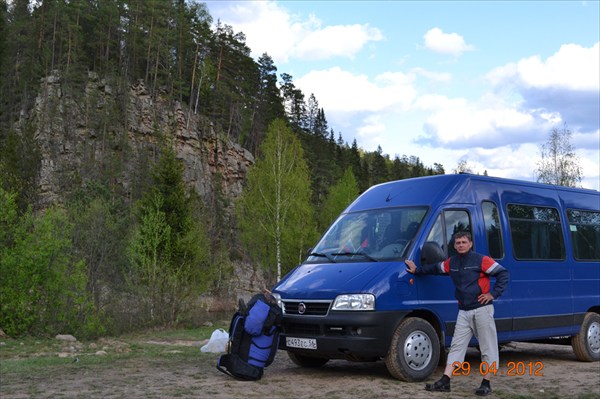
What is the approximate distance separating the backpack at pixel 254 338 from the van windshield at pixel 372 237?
45.0 inches

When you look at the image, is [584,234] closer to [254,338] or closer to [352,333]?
[352,333]

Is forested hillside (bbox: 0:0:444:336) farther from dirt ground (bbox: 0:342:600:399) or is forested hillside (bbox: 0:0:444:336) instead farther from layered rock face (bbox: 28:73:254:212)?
dirt ground (bbox: 0:342:600:399)

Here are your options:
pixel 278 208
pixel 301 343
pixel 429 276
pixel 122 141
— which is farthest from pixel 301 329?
pixel 122 141

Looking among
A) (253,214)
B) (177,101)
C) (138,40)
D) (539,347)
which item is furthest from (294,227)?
(138,40)

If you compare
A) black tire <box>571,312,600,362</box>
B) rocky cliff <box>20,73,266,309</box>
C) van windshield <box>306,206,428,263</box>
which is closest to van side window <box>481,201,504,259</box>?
van windshield <box>306,206,428,263</box>

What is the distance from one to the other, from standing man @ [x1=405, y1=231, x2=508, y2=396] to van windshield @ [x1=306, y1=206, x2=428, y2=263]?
0.94 m

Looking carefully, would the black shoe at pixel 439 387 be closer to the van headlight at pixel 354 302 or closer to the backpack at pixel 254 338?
the van headlight at pixel 354 302

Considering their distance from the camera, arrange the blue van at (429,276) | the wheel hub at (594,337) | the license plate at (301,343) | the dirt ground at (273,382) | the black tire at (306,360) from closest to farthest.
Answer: the dirt ground at (273,382), the blue van at (429,276), the license plate at (301,343), the black tire at (306,360), the wheel hub at (594,337)

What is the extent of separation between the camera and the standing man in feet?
22.4

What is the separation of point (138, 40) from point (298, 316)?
2660 inches

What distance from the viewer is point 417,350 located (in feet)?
24.6

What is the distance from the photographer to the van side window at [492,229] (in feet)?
28.8
